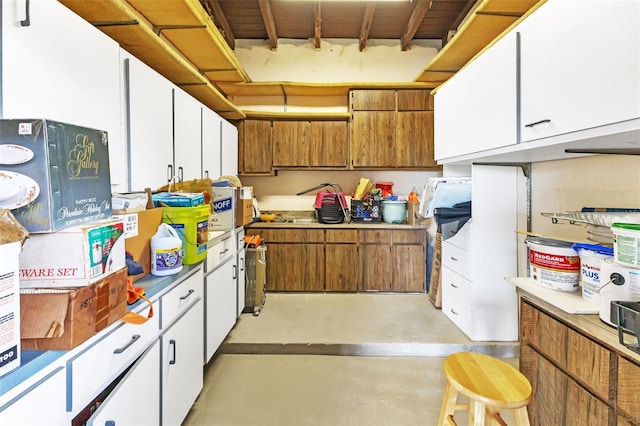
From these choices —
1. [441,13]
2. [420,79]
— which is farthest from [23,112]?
[441,13]

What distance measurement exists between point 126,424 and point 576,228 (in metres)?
2.47

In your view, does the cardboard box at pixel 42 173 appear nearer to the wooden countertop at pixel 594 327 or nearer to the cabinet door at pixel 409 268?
the wooden countertop at pixel 594 327

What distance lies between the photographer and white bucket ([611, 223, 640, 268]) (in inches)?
37.0

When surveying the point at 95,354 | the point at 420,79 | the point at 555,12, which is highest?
the point at 420,79

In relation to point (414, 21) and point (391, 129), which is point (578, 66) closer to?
point (391, 129)

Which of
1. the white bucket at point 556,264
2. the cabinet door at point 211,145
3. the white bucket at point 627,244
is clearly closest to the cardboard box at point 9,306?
the white bucket at point 627,244

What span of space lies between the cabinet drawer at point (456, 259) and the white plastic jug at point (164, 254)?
210cm

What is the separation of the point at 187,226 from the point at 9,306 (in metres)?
1.06

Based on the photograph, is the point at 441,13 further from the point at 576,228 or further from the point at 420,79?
the point at 576,228

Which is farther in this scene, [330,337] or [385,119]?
[385,119]

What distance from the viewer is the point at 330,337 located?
101 inches

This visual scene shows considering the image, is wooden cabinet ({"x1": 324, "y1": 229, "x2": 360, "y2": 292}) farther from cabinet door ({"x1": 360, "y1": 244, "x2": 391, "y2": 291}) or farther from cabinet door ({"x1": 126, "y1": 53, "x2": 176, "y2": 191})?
cabinet door ({"x1": 126, "y1": 53, "x2": 176, "y2": 191})

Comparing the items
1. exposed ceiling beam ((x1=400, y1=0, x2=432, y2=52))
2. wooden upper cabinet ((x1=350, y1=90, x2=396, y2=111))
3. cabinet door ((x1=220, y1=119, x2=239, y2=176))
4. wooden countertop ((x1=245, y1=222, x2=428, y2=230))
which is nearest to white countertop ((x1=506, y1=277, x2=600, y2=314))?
wooden countertop ((x1=245, y1=222, x2=428, y2=230))

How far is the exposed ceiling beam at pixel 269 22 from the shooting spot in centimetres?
326
